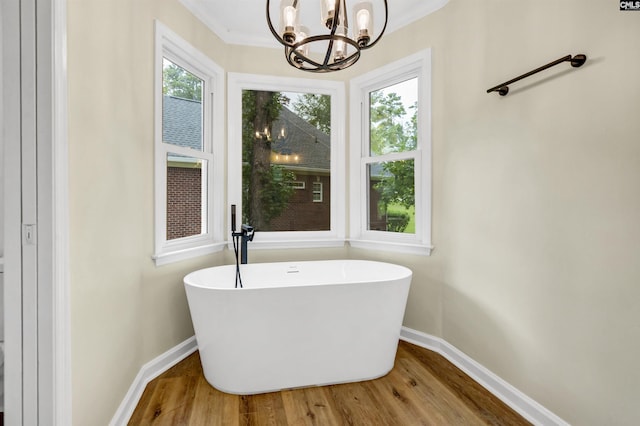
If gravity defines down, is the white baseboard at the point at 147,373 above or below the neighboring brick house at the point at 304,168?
below

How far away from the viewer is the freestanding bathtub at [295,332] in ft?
6.19

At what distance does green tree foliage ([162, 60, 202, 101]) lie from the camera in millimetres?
2324

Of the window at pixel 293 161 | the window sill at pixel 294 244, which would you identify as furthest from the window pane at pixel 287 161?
the window sill at pixel 294 244

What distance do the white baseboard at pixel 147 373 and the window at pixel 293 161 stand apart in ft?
3.19

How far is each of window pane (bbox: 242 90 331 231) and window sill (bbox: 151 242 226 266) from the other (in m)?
0.41

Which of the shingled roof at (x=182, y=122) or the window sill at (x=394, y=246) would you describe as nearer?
the shingled roof at (x=182, y=122)

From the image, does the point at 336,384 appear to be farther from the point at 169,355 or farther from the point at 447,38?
the point at 447,38

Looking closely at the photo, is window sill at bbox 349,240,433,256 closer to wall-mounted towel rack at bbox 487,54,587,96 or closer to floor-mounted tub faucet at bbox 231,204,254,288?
floor-mounted tub faucet at bbox 231,204,254,288

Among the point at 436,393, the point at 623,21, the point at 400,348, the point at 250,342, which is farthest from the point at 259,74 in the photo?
the point at 436,393

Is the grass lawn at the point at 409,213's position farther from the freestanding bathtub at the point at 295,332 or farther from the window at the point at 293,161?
the freestanding bathtub at the point at 295,332

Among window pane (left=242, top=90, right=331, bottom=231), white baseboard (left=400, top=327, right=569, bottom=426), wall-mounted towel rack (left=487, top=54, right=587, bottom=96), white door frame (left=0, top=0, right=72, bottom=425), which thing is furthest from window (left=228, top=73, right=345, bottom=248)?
white door frame (left=0, top=0, right=72, bottom=425)

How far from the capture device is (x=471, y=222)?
2.18 metres

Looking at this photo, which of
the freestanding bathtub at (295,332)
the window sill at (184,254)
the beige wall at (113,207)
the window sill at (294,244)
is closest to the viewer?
the beige wall at (113,207)

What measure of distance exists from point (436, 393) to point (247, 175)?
7.10 ft
